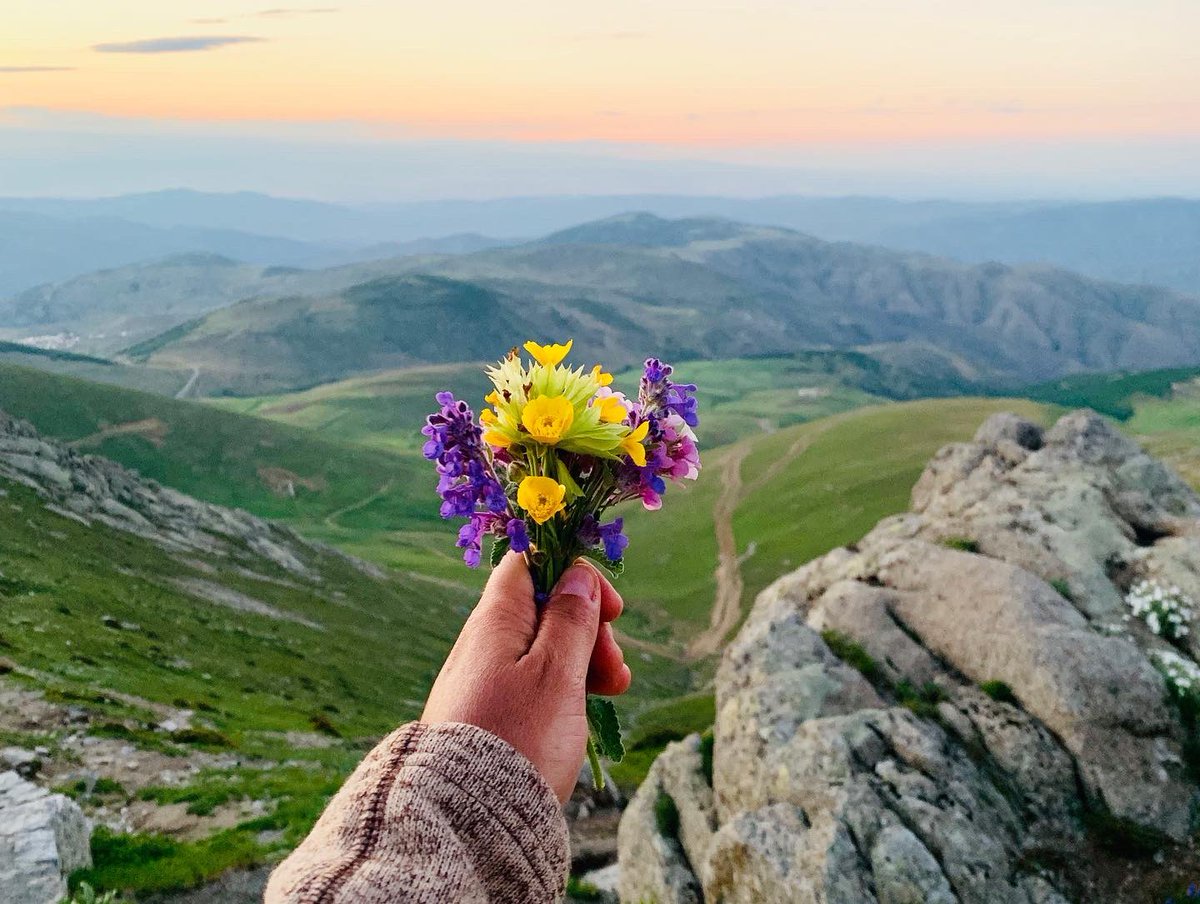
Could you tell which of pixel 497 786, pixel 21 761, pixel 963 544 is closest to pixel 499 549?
pixel 497 786

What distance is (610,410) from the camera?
240 inches

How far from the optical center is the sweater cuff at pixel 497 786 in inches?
160

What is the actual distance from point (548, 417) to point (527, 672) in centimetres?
178

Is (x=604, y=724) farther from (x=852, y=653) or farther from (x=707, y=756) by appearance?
(x=707, y=756)

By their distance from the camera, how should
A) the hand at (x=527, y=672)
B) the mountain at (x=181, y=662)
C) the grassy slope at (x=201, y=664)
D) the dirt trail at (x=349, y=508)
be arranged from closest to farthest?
1. the hand at (x=527, y=672)
2. the mountain at (x=181, y=662)
3. the grassy slope at (x=201, y=664)
4. the dirt trail at (x=349, y=508)

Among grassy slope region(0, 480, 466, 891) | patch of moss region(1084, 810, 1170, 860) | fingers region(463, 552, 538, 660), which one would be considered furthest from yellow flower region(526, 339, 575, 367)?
Answer: patch of moss region(1084, 810, 1170, 860)

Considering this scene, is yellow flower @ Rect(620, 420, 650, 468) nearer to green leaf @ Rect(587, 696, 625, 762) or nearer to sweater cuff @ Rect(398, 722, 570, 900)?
green leaf @ Rect(587, 696, 625, 762)

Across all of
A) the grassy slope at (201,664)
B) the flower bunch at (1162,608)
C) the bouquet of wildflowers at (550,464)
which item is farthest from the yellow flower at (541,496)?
the flower bunch at (1162,608)

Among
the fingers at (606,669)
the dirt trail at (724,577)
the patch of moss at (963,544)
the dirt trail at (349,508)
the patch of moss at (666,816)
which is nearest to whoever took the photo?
the fingers at (606,669)

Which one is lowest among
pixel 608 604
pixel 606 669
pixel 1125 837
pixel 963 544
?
pixel 1125 837

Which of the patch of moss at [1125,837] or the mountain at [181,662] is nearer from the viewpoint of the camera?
the patch of moss at [1125,837]

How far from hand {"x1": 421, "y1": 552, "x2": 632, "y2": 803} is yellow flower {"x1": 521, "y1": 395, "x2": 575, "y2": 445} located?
95cm

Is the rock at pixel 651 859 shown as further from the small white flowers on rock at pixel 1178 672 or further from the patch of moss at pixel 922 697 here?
the small white flowers on rock at pixel 1178 672

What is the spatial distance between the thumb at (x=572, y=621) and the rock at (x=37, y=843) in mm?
12637
